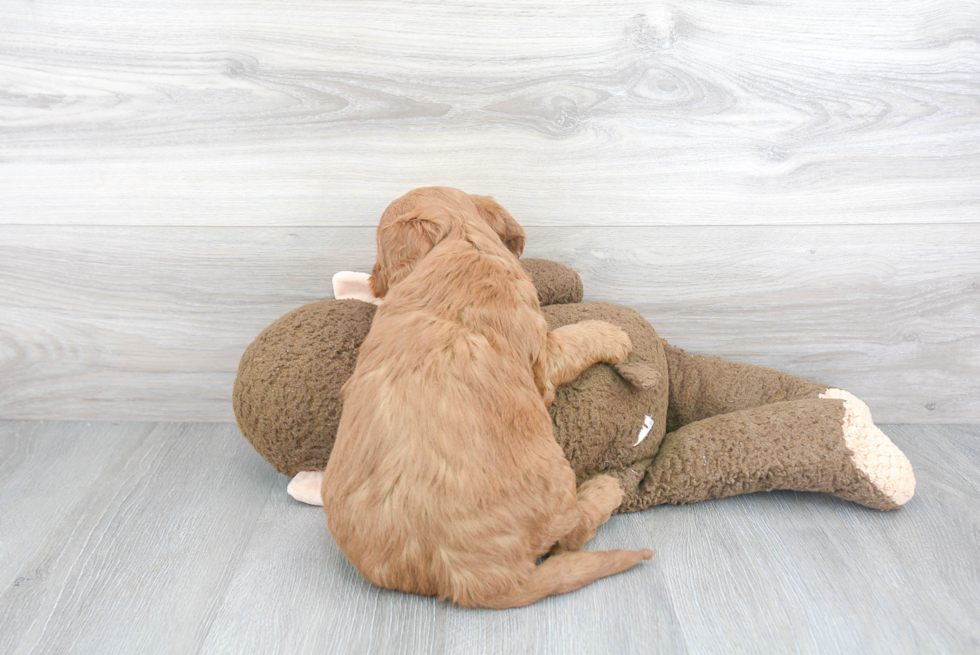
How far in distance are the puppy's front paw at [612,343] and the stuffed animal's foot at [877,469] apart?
17.5 inches

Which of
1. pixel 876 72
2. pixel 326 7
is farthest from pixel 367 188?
pixel 876 72

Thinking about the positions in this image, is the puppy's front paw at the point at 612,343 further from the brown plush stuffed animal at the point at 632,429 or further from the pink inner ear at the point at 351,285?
the pink inner ear at the point at 351,285

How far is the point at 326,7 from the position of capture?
4.56 ft

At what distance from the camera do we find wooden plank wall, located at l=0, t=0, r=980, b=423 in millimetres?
1405

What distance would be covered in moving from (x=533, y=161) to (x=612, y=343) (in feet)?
1.53

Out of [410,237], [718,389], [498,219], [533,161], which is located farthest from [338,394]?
[718,389]

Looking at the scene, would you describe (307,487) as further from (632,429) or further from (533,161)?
(533,161)

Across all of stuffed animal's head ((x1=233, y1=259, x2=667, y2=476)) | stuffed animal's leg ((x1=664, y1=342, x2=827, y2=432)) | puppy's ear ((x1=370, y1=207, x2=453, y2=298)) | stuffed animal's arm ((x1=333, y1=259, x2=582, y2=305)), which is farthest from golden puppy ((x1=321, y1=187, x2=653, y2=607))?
stuffed animal's leg ((x1=664, y1=342, x2=827, y2=432))

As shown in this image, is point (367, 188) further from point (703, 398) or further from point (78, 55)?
point (703, 398)

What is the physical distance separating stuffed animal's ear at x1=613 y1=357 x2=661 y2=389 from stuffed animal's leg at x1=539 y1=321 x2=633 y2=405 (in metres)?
0.02

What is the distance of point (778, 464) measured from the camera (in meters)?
1.24

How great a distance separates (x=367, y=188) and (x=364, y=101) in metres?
0.18

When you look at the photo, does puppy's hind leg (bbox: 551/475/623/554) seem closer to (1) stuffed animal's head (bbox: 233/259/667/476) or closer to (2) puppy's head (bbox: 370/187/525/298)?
(1) stuffed animal's head (bbox: 233/259/667/476)

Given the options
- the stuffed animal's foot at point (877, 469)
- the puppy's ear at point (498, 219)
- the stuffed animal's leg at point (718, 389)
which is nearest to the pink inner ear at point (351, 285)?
the puppy's ear at point (498, 219)
